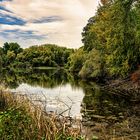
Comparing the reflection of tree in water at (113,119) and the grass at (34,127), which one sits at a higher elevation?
the grass at (34,127)

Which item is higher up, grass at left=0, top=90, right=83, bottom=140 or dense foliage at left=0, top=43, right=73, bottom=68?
dense foliage at left=0, top=43, right=73, bottom=68

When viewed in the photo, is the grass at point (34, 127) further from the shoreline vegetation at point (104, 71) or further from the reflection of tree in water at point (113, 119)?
the reflection of tree in water at point (113, 119)

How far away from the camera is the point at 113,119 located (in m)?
25.8

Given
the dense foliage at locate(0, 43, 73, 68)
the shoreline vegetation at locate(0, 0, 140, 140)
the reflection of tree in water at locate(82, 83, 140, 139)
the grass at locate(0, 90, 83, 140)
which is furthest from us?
the dense foliage at locate(0, 43, 73, 68)

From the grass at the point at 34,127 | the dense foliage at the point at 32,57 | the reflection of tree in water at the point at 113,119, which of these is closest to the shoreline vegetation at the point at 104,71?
the grass at the point at 34,127

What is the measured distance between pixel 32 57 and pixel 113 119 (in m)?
152

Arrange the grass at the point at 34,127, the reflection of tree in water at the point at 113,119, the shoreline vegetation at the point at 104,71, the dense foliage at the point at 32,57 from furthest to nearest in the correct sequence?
the dense foliage at the point at 32,57
the reflection of tree in water at the point at 113,119
the shoreline vegetation at the point at 104,71
the grass at the point at 34,127

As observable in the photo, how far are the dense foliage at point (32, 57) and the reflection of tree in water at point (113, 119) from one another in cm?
12827

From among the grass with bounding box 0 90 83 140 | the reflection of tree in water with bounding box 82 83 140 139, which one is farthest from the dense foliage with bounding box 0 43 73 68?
the grass with bounding box 0 90 83 140

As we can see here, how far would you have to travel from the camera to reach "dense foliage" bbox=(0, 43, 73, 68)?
168625 millimetres

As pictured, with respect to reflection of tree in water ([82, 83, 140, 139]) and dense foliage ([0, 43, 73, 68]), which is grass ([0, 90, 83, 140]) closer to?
reflection of tree in water ([82, 83, 140, 139])

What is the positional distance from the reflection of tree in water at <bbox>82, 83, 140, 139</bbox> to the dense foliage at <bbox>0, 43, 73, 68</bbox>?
421 ft

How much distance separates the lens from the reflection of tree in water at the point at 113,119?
2063cm

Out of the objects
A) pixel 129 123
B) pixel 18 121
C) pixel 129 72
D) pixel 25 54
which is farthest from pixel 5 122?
pixel 25 54
